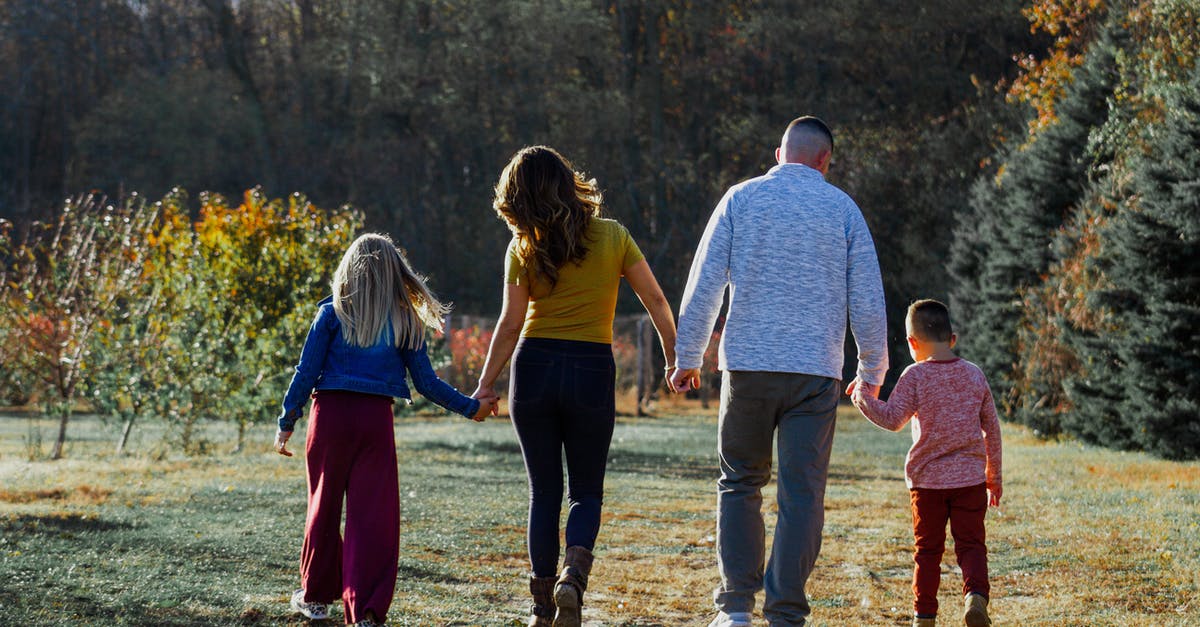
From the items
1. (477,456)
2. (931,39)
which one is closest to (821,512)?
(477,456)

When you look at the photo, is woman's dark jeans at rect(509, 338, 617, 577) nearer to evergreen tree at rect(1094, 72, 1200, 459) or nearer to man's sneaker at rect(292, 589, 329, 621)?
man's sneaker at rect(292, 589, 329, 621)

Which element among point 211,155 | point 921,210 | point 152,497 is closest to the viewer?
point 152,497

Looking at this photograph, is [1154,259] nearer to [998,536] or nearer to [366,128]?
[998,536]

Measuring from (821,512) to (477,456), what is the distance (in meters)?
13.2

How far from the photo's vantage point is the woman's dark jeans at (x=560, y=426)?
19.8 feet

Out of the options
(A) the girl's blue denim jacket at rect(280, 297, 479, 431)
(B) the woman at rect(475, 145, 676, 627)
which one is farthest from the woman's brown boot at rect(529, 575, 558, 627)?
(A) the girl's blue denim jacket at rect(280, 297, 479, 431)

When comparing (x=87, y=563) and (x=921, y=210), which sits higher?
(x=921, y=210)

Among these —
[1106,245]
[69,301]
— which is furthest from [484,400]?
[1106,245]

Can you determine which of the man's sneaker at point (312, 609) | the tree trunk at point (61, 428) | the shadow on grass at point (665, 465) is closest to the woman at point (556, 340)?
the man's sneaker at point (312, 609)

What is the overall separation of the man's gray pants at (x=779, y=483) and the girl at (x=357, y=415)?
1369 millimetres

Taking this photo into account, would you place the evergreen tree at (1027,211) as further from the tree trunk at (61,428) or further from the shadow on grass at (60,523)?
the shadow on grass at (60,523)

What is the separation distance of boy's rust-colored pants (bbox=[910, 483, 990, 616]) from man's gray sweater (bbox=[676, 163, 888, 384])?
86 cm

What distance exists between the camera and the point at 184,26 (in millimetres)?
44906

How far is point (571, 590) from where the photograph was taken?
19.0 ft
